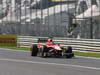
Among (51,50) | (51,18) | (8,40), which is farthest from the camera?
(51,18)

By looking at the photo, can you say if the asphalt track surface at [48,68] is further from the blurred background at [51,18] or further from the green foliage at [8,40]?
the green foliage at [8,40]

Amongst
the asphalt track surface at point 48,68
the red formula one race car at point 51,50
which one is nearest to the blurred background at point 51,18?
the red formula one race car at point 51,50

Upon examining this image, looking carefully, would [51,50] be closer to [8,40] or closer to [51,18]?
[8,40]

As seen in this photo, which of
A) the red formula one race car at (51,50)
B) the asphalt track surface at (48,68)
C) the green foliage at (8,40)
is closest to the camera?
the asphalt track surface at (48,68)

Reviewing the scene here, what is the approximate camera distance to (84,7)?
35125 millimetres

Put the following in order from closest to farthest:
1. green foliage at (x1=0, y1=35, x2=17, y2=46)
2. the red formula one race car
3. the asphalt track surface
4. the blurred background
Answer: the asphalt track surface < the red formula one race car < the blurred background < green foliage at (x1=0, y1=35, x2=17, y2=46)

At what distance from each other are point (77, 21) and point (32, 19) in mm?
7165

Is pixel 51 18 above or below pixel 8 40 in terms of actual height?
above

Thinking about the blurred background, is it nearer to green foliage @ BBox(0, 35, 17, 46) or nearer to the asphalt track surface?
green foliage @ BBox(0, 35, 17, 46)

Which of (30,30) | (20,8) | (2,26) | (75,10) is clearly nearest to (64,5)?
(75,10)

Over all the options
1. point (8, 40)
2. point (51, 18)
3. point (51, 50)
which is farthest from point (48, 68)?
point (51, 18)

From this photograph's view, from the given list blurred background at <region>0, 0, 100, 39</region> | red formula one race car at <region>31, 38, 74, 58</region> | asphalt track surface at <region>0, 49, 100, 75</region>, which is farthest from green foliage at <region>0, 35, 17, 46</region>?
asphalt track surface at <region>0, 49, 100, 75</region>

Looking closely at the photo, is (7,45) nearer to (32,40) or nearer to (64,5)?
(32,40)

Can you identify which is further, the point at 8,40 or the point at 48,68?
the point at 8,40
